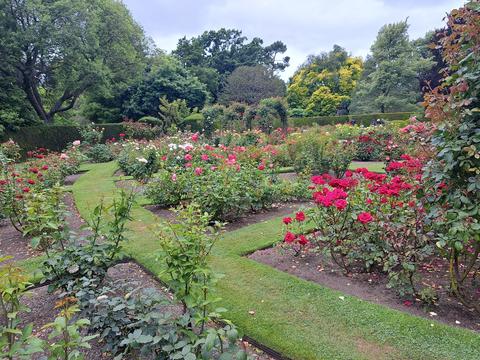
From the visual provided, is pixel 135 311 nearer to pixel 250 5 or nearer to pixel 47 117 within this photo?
pixel 250 5

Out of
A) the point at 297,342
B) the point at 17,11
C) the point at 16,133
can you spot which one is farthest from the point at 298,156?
the point at 17,11

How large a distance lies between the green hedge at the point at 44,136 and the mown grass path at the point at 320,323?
58.3 feet

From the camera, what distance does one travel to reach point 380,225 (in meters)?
2.88

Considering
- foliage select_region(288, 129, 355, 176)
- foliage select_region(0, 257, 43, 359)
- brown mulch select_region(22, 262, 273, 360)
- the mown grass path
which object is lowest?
brown mulch select_region(22, 262, 273, 360)

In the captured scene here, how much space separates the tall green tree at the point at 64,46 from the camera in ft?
57.3

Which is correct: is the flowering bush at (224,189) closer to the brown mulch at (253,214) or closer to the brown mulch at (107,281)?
the brown mulch at (253,214)

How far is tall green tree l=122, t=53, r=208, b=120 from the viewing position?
26.0 m

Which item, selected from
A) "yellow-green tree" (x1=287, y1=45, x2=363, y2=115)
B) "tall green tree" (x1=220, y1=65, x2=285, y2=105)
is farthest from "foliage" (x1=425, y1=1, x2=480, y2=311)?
"yellow-green tree" (x1=287, y1=45, x2=363, y2=115)

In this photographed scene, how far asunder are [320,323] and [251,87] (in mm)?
32088

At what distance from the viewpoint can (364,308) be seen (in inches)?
99.3

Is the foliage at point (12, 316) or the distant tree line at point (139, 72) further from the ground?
the distant tree line at point (139, 72)

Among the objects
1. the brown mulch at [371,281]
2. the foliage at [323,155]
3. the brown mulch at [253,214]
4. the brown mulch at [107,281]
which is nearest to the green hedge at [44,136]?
the foliage at [323,155]

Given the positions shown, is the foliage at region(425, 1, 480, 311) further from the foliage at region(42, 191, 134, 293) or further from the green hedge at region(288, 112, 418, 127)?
the green hedge at region(288, 112, 418, 127)

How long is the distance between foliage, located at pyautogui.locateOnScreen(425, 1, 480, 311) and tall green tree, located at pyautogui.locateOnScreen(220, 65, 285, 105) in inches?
1191
